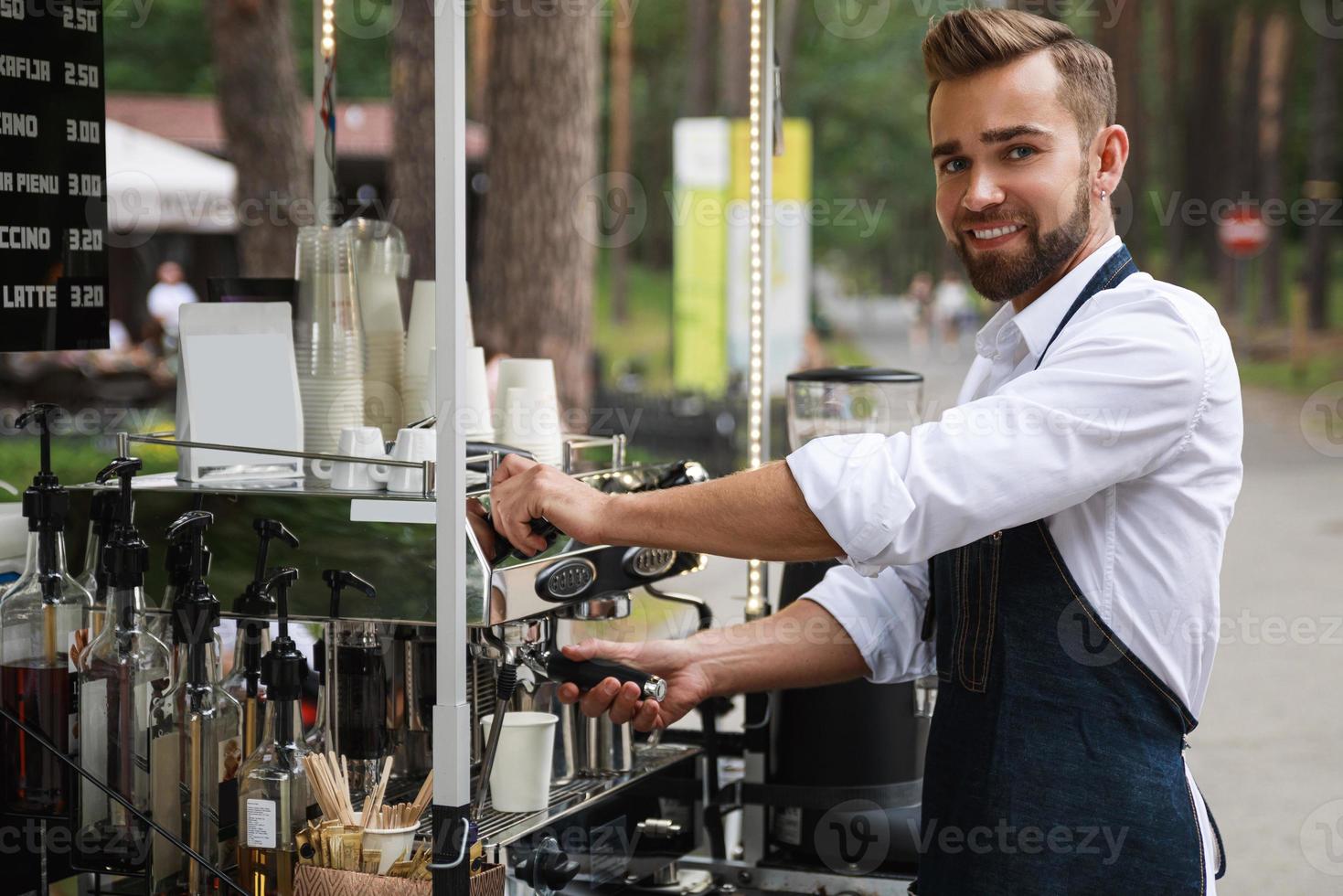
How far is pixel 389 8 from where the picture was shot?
19.6 m

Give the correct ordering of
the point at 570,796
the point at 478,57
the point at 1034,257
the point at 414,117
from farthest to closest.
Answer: the point at 478,57 → the point at 414,117 → the point at 570,796 → the point at 1034,257

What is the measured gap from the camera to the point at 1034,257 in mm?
1846

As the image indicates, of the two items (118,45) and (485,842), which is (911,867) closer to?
(485,842)

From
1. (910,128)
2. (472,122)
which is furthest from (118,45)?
(910,128)

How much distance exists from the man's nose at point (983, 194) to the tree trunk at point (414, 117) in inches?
243

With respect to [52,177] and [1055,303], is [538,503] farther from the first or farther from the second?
[52,177]

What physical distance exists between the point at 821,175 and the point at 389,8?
10538mm

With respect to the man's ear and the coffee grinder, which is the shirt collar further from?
the coffee grinder

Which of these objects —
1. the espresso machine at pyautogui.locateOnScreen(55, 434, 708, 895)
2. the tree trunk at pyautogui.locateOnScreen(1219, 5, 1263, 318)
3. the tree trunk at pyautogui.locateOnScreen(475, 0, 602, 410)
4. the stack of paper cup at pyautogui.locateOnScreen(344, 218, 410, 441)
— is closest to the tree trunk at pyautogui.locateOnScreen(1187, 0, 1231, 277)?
the tree trunk at pyautogui.locateOnScreen(1219, 5, 1263, 318)

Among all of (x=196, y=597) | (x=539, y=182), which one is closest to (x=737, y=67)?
(x=539, y=182)

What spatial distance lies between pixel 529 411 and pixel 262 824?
2.73 ft

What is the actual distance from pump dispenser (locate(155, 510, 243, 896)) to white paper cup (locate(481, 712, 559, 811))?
14.3 inches

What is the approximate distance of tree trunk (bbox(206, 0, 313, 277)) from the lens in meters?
9.02

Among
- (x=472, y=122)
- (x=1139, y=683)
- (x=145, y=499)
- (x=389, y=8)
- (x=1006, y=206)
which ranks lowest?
(x=1139, y=683)
